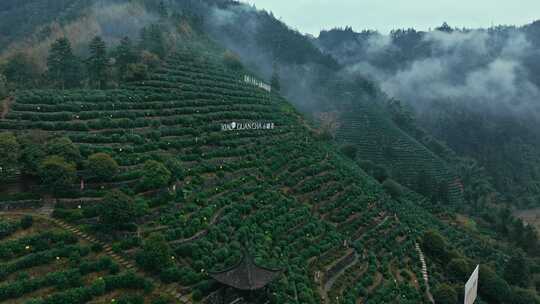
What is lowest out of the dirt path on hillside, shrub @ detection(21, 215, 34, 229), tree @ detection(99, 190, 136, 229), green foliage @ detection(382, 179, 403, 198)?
green foliage @ detection(382, 179, 403, 198)

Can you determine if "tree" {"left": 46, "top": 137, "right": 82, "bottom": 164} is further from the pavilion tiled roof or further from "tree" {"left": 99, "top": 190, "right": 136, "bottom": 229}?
the pavilion tiled roof

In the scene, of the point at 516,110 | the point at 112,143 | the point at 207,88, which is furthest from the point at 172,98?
the point at 516,110

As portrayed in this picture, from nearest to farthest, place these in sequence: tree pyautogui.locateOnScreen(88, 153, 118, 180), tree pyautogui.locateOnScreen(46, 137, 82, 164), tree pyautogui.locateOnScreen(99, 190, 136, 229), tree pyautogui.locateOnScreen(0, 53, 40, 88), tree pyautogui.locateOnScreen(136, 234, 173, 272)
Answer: tree pyautogui.locateOnScreen(136, 234, 173, 272) < tree pyautogui.locateOnScreen(99, 190, 136, 229) < tree pyautogui.locateOnScreen(46, 137, 82, 164) < tree pyautogui.locateOnScreen(88, 153, 118, 180) < tree pyautogui.locateOnScreen(0, 53, 40, 88)

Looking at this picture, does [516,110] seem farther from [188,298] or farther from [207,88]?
[188,298]

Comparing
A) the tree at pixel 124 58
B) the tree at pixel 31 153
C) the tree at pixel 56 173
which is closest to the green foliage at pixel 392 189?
the tree at pixel 124 58

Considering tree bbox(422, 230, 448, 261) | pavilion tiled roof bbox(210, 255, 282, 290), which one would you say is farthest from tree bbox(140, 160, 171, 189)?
tree bbox(422, 230, 448, 261)

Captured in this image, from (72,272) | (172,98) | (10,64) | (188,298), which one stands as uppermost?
(10,64)
